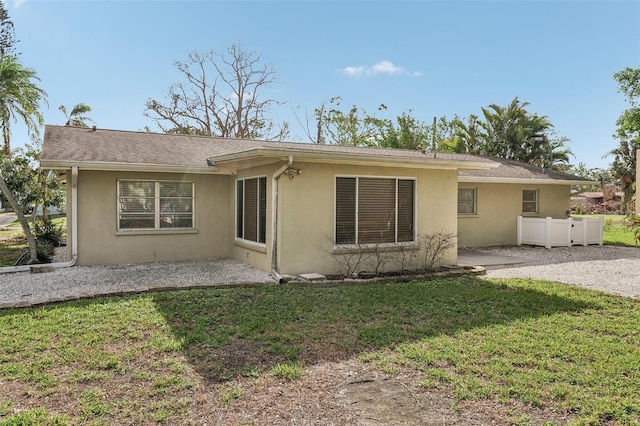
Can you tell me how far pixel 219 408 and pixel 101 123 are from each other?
34260 mm

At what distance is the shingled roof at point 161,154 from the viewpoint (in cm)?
859

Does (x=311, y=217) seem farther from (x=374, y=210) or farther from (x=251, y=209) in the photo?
(x=251, y=209)

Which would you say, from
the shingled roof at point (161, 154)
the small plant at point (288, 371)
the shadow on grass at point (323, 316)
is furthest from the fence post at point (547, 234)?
the small plant at point (288, 371)

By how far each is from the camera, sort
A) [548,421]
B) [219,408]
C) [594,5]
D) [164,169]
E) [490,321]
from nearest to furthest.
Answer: [548,421] → [219,408] → [490,321] → [164,169] → [594,5]

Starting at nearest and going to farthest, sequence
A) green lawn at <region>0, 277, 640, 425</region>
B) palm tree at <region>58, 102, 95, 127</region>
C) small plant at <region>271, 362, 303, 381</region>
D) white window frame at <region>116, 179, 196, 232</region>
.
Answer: green lawn at <region>0, 277, 640, 425</region>
small plant at <region>271, 362, 303, 381</region>
white window frame at <region>116, 179, 196, 232</region>
palm tree at <region>58, 102, 95, 127</region>

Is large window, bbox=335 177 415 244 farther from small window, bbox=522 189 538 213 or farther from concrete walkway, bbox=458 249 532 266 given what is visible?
small window, bbox=522 189 538 213

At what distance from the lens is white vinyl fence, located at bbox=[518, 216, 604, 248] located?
14938 mm

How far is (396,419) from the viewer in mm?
3436

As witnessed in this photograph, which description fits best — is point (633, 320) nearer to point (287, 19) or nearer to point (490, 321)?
point (490, 321)

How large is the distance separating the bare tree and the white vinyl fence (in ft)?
68.6

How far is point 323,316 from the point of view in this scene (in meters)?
6.20

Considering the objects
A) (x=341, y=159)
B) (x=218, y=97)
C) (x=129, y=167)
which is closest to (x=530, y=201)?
(x=341, y=159)

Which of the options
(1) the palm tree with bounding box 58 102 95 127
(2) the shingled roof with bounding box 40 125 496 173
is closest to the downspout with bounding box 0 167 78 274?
(2) the shingled roof with bounding box 40 125 496 173

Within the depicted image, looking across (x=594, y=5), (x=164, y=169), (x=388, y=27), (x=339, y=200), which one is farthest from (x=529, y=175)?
(x=164, y=169)
